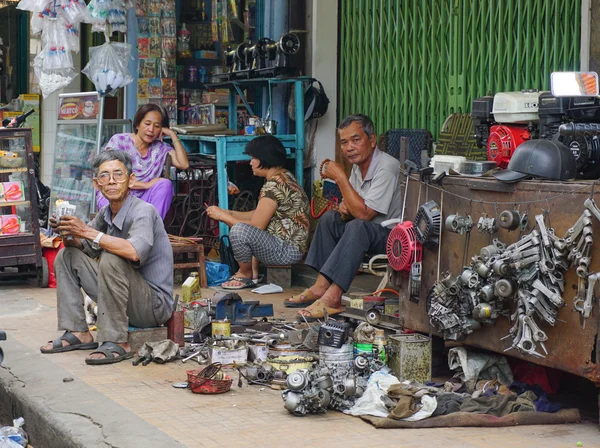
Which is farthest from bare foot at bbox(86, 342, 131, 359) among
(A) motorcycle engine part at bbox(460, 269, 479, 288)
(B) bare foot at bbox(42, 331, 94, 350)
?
(A) motorcycle engine part at bbox(460, 269, 479, 288)

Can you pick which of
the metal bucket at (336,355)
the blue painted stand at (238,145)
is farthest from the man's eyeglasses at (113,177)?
the blue painted stand at (238,145)

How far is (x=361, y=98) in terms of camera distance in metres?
9.04

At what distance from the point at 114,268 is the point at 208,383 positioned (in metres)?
1.01

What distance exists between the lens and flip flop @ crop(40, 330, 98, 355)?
6.28 m

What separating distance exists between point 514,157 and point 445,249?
0.73m

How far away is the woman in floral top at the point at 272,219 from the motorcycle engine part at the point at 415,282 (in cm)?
281

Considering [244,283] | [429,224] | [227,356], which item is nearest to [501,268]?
[429,224]

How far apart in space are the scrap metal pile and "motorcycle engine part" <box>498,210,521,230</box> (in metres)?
0.10

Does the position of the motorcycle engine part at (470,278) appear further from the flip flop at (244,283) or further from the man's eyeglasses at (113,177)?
the flip flop at (244,283)

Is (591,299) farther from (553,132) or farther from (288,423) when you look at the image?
(288,423)

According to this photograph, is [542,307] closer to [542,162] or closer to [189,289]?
[542,162]

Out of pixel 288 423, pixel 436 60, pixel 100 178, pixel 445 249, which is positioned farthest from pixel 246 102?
pixel 288 423

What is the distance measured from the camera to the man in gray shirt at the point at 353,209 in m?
6.98

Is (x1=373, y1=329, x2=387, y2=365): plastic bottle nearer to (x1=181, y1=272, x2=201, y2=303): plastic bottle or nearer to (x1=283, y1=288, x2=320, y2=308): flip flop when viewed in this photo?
(x1=283, y1=288, x2=320, y2=308): flip flop
